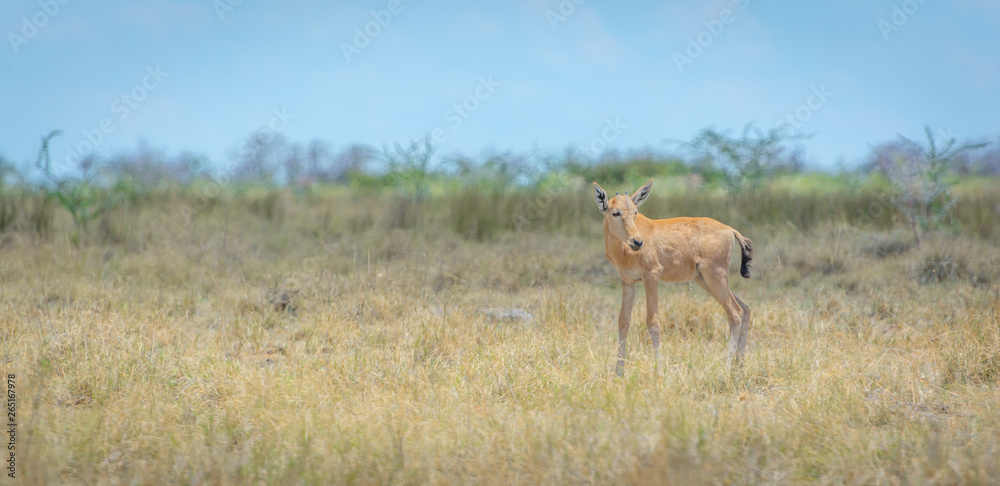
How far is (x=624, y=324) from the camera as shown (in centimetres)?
597

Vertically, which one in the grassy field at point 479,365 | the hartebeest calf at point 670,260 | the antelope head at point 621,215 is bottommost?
the grassy field at point 479,365

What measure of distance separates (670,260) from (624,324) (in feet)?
2.10

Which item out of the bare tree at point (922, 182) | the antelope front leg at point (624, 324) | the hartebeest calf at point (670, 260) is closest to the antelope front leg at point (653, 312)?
the hartebeest calf at point (670, 260)

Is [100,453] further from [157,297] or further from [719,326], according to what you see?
[719,326]

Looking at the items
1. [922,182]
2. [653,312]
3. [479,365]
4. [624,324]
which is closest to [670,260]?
[653,312]

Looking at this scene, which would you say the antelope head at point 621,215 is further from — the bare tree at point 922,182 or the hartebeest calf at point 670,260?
the bare tree at point 922,182

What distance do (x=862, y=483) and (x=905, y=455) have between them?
1.59 ft

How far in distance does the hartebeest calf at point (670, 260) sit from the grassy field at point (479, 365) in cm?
29

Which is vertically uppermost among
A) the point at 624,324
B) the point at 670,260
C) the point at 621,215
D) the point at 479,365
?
the point at 621,215

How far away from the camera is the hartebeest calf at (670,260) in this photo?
5.88 meters

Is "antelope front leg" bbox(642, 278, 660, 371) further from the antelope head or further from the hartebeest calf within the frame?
the antelope head

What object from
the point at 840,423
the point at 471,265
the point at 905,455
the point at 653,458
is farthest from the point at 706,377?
the point at 471,265

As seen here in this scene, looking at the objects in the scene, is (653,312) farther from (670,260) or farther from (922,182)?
(922,182)

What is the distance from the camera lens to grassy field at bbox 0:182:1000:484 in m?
3.97
